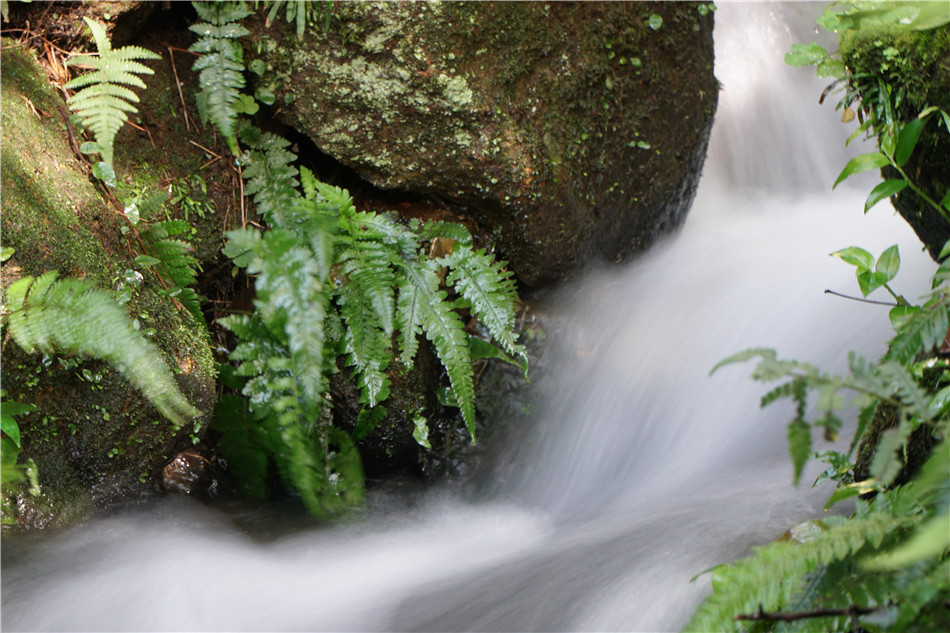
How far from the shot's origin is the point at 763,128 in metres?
5.18

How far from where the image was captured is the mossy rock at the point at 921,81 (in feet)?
7.85

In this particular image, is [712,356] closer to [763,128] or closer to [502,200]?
[502,200]

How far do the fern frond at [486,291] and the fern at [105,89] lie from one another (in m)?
1.38

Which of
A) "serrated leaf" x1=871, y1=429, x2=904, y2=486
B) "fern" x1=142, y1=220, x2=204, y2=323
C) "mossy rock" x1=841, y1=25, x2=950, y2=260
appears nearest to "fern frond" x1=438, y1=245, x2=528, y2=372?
"fern" x1=142, y1=220, x2=204, y2=323

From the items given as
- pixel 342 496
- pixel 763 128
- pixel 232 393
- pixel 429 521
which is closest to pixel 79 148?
pixel 232 393

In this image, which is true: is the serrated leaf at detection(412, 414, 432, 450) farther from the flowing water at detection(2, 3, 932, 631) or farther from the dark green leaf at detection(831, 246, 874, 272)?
the dark green leaf at detection(831, 246, 874, 272)

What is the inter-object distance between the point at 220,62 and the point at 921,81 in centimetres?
273

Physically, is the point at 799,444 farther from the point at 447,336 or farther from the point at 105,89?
the point at 105,89

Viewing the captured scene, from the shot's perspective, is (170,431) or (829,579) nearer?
(829,579)

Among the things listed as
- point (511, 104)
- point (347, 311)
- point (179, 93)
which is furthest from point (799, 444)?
point (179, 93)

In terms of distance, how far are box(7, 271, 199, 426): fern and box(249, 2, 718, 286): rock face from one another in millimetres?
1346

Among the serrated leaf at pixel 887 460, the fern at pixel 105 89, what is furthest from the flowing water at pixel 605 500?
the fern at pixel 105 89

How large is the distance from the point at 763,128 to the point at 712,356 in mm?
2484

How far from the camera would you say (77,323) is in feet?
7.27
